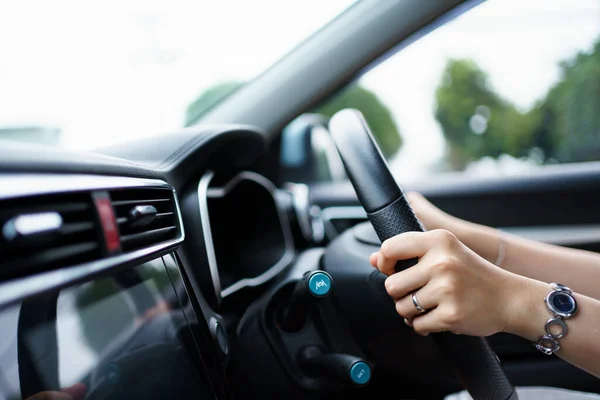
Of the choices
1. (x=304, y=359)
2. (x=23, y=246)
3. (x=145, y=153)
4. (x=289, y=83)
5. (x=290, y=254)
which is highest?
(x=289, y=83)

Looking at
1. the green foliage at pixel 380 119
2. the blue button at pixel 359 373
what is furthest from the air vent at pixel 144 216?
the green foliage at pixel 380 119

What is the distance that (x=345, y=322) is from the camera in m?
1.09

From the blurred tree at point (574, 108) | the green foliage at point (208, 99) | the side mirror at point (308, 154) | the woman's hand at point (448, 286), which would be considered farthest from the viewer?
the blurred tree at point (574, 108)

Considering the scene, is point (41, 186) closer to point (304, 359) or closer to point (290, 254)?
point (304, 359)

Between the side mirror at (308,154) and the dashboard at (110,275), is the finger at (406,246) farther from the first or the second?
the side mirror at (308,154)

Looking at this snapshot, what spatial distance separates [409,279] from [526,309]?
0.17 metres

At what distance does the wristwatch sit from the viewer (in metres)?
0.80

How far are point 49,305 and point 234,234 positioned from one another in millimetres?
752

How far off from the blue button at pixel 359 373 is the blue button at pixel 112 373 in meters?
0.43

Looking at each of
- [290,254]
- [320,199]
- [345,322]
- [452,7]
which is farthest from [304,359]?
[320,199]

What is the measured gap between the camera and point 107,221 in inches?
23.7

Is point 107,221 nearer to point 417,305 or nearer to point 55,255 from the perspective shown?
point 55,255

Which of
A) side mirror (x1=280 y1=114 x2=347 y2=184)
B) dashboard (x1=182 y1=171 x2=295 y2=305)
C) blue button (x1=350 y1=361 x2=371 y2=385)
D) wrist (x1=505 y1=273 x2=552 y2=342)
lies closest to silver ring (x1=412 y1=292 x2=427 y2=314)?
wrist (x1=505 y1=273 x2=552 y2=342)

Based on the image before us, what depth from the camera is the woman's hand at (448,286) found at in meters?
0.75
